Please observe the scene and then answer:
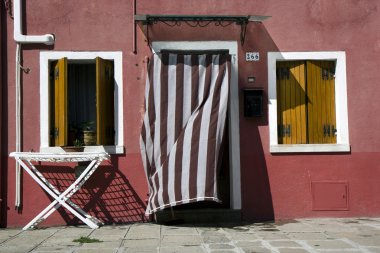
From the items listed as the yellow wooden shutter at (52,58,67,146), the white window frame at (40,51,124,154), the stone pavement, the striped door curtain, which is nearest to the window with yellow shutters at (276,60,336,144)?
the striped door curtain

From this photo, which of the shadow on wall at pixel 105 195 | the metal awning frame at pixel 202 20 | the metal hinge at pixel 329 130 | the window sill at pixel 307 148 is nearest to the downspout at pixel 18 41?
the shadow on wall at pixel 105 195

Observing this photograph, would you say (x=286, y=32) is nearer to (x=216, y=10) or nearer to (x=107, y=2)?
(x=216, y=10)

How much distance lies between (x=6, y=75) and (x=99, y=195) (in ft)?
8.31

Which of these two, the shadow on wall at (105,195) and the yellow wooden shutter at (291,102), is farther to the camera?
the yellow wooden shutter at (291,102)

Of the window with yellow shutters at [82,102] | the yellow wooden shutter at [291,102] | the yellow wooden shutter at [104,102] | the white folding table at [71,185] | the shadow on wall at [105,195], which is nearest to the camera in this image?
→ the white folding table at [71,185]

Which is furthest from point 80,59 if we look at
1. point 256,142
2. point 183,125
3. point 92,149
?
point 256,142

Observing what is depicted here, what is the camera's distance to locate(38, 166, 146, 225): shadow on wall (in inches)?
319

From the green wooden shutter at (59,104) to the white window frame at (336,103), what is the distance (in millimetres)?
3447

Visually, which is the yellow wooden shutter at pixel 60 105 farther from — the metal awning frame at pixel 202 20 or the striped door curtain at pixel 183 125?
the metal awning frame at pixel 202 20

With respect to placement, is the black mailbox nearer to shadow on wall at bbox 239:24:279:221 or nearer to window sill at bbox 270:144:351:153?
shadow on wall at bbox 239:24:279:221

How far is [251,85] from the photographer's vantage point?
8398 millimetres

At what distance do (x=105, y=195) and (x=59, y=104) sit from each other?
1.69 metres

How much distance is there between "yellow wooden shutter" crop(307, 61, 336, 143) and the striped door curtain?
161cm

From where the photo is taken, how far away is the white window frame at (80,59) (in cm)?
809
